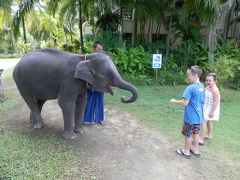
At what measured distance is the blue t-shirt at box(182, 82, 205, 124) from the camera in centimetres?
432

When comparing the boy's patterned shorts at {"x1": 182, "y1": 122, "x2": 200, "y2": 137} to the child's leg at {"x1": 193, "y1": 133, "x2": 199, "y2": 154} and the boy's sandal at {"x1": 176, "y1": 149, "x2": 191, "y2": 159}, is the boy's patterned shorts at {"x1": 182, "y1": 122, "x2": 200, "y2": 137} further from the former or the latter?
the boy's sandal at {"x1": 176, "y1": 149, "x2": 191, "y2": 159}

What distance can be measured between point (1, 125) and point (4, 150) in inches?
52.8

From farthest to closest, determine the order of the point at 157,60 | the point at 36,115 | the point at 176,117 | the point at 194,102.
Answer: the point at 157,60, the point at 176,117, the point at 36,115, the point at 194,102

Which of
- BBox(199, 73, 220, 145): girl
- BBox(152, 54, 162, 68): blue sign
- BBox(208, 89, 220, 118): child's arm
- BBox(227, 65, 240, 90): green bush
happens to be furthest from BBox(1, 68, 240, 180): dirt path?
BBox(227, 65, 240, 90): green bush

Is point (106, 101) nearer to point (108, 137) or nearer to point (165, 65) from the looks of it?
point (108, 137)

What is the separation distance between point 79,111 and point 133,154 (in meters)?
1.31

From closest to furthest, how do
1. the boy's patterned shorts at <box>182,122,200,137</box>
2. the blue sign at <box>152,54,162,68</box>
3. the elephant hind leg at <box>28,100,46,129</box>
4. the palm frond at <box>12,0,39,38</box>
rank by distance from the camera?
1. the boy's patterned shorts at <box>182,122,200,137</box>
2. the elephant hind leg at <box>28,100,46,129</box>
3. the blue sign at <box>152,54,162,68</box>
4. the palm frond at <box>12,0,39,38</box>

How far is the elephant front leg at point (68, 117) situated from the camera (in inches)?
194

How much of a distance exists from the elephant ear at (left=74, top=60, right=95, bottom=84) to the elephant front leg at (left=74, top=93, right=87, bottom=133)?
58 centimetres

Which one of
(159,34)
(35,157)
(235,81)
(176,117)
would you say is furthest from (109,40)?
(35,157)

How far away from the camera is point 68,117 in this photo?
16.4 feet

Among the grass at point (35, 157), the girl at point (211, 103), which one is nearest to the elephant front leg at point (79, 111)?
the grass at point (35, 157)

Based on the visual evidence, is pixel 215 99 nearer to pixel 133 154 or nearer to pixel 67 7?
pixel 133 154

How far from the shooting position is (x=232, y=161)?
4.62 metres
